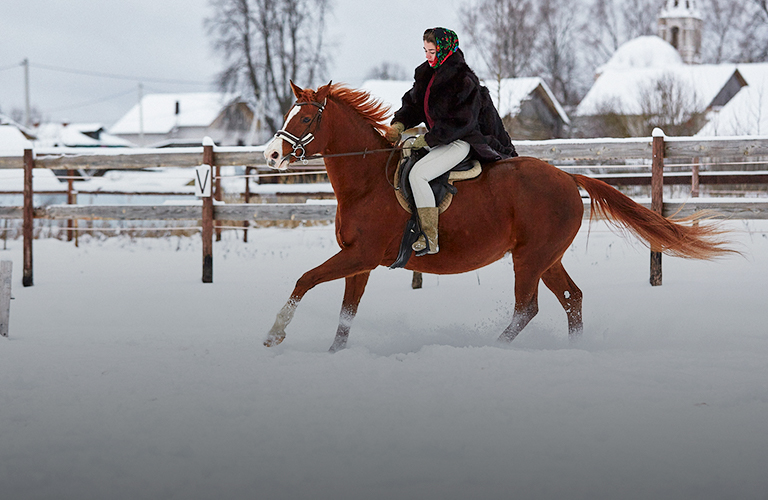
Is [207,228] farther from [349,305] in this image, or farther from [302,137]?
[302,137]

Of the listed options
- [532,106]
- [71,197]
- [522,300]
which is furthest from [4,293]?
[532,106]

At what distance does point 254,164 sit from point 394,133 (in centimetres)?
368

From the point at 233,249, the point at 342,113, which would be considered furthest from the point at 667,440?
the point at 233,249

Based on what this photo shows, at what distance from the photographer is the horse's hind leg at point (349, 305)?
4.62 meters

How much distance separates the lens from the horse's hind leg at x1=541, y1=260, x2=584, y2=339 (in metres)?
4.92

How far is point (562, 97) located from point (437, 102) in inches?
1629

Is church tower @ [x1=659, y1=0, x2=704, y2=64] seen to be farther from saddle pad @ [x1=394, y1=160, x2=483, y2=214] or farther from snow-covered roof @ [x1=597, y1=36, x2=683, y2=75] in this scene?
saddle pad @ [x1=394, y1=160, x2=483, y2=214]

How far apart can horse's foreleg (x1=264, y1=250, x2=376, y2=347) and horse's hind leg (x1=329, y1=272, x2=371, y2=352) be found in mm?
314

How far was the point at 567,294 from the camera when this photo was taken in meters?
4.96

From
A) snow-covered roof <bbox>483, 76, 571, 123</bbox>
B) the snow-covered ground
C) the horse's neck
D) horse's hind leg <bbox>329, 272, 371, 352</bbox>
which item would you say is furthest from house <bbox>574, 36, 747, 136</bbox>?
horse's hind leg <bbox>329, 272, 371, 352</bbox>

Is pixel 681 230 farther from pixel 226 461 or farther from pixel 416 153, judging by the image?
pixel 226 461

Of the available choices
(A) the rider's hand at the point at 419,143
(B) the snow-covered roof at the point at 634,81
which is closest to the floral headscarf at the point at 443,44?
(A) the rider's hand at the point at 419,143

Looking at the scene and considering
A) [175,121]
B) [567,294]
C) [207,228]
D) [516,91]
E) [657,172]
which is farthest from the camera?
[175,121]

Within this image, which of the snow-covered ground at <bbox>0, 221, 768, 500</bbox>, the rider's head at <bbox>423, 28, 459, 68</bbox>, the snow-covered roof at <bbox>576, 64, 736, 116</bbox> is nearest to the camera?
the snow-covered ground at <bbox>0, 221, 768, 500</bbox>
